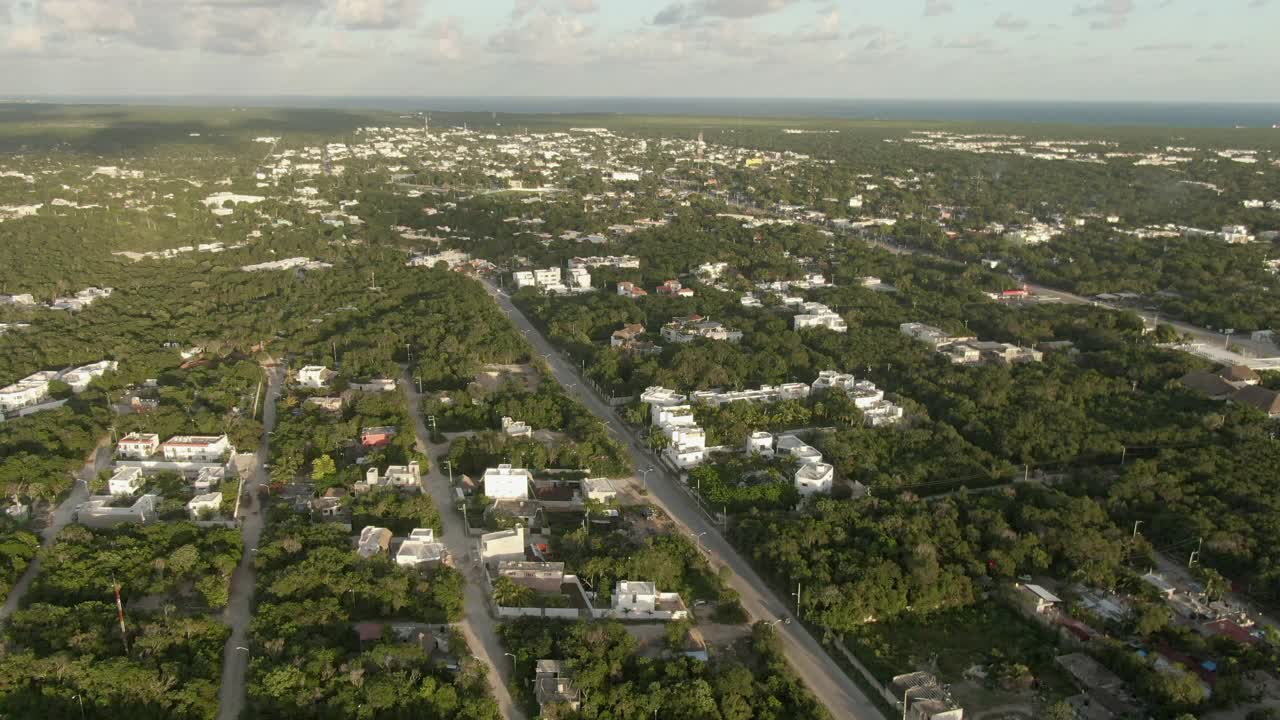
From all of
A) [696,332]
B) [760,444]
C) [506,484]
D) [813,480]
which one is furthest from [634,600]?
[696,332]

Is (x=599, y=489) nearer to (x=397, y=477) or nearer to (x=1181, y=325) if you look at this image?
(x=397, y=477)

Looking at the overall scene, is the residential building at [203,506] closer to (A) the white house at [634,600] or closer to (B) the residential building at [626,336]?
(A) the white house at [634,600]

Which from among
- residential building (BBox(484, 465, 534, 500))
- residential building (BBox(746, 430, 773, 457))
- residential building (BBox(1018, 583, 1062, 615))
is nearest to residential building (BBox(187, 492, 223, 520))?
residential building (BBox(484, 465, 534, 500))

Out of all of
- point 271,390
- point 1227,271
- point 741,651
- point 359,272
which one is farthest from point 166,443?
point 1227,271

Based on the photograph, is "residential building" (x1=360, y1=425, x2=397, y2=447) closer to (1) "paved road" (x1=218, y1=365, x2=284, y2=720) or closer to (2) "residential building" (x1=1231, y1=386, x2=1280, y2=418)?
(1) "paved road" (x1=218, y1=365, x2=284, y2=720)

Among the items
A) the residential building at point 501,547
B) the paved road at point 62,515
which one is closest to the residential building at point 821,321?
the residential building at point 501,547
